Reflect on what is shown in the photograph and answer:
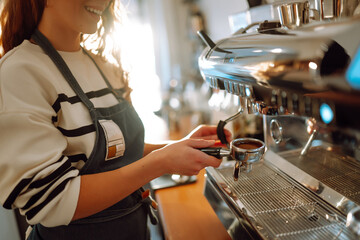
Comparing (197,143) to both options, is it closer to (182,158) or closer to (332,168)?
(182,158)

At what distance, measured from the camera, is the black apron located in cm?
79

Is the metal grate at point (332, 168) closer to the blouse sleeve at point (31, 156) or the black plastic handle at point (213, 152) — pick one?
the black plastic handle at point (213, 152)

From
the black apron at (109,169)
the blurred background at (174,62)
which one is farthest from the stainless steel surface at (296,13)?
the blurred background at (174,62)

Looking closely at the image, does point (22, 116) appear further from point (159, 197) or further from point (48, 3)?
point (159, 197)

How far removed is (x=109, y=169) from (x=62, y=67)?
1.15ft

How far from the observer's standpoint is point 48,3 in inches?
29.8

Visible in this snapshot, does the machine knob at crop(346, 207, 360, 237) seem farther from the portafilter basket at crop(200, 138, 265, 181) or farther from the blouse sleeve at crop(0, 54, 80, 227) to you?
the blouse sleeve at crop(0, 54, 80, 227)

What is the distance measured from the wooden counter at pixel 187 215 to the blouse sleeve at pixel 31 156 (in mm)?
439

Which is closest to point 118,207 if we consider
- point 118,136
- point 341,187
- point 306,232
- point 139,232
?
point 139,232

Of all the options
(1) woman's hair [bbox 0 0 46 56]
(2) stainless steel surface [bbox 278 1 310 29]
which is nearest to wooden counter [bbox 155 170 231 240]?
(2) stainless steel surface [bbox 278 1 310 29]

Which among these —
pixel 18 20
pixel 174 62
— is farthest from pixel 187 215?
pixel 174 62

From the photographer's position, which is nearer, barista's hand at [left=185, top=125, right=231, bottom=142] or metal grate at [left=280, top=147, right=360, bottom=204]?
metal grate at [left=280, top=147, right=360, bottom=204]

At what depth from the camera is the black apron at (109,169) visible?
79cm

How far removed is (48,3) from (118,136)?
44 centimetres
